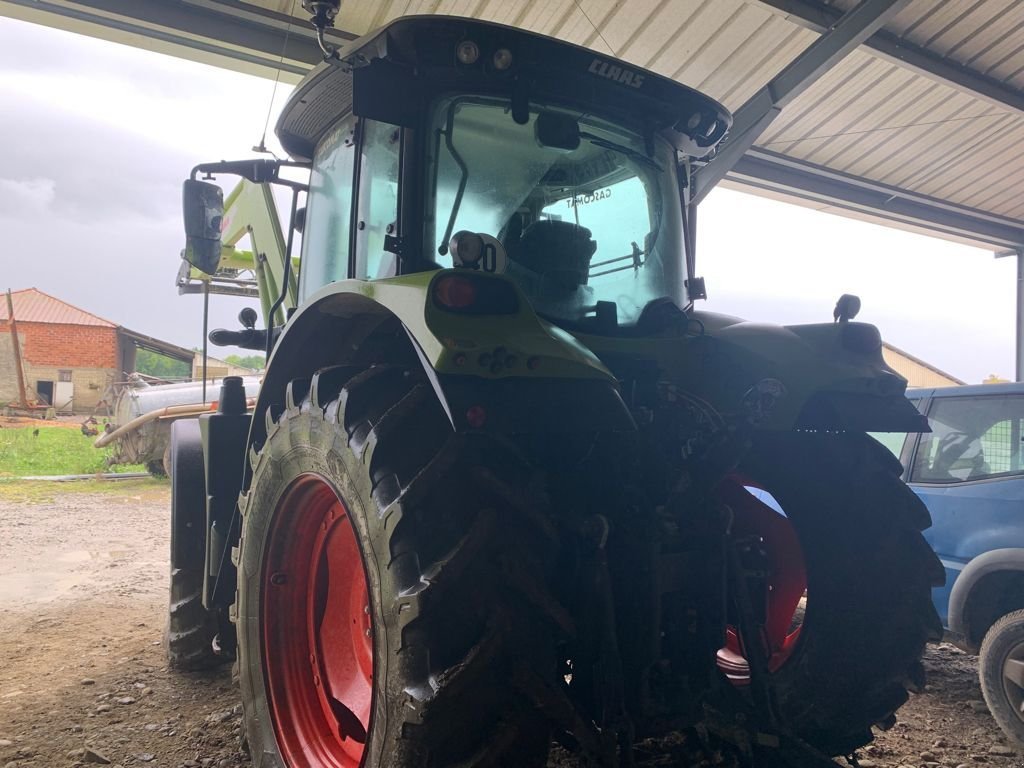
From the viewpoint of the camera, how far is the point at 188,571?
3.68m

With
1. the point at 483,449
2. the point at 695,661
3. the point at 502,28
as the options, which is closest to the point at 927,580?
the point at 695,661

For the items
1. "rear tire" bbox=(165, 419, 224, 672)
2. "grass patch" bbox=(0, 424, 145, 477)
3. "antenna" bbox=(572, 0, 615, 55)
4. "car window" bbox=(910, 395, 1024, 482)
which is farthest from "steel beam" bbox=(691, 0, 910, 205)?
"grass patch" bbox=(0, 424, 145, 477)

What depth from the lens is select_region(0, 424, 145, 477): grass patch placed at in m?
13.4

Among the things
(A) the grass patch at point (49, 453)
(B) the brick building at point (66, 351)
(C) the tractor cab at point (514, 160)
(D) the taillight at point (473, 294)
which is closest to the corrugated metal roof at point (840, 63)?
(C) the tractor cab at point (514, 160)

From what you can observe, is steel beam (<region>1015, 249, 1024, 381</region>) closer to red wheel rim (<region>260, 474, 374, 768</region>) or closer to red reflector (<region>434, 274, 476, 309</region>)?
red wheel rim (<region>260, 474, 374, 768</region>)

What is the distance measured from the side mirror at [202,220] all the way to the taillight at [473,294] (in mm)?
1875

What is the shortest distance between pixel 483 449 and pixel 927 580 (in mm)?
1663

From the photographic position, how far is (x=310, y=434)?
205cm

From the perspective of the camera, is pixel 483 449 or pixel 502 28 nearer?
pixel 483 449

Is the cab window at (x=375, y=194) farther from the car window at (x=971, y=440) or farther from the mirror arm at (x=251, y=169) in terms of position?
the car window at (x=971, y=440)

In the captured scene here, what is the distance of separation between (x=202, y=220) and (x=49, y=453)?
14.1 m

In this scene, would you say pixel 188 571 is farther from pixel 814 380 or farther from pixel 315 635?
pixel 814 380

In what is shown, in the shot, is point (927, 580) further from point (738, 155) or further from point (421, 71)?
point (738, 155)

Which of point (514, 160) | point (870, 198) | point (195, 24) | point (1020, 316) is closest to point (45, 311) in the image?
point (195, 24)
